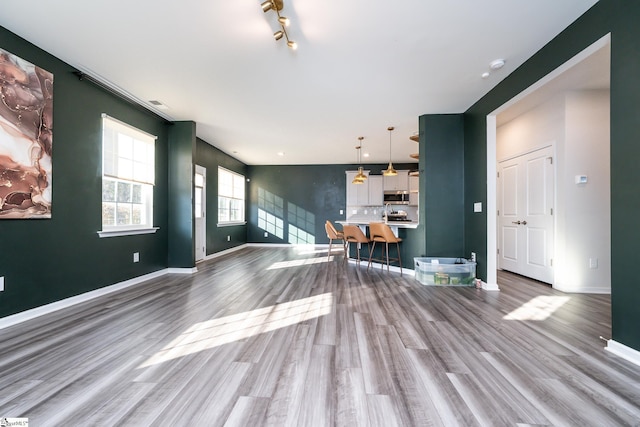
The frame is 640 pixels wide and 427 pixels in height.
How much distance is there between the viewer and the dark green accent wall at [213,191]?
5.97 metres

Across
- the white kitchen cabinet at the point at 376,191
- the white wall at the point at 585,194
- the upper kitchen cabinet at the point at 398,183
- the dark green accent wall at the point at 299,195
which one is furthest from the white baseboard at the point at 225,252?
the white wall at the point at 585,194

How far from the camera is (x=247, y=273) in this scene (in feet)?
15.1

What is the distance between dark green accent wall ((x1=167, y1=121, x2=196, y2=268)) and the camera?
462 cm

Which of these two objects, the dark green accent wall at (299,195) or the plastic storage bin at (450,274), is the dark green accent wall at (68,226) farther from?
the dark green accent wall at (299,195)

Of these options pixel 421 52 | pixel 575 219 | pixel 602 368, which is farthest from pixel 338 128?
pixel 602 368

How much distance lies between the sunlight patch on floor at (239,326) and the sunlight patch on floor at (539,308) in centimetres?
189

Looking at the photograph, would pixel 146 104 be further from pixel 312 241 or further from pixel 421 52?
pixel 312 241

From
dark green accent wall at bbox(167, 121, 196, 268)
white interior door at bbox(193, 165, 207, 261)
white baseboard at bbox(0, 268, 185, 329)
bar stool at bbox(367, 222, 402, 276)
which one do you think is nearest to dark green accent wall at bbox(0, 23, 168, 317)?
white baseboard at bbox(0, 268, 185, 329)

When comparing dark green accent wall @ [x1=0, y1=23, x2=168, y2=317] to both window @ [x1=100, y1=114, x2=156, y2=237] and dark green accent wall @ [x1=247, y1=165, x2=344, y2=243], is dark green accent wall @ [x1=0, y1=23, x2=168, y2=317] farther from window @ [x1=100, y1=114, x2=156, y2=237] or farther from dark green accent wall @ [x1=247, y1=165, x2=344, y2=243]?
dark green accent wall @ [x1=247, y1=165, x2=344, y2=243]

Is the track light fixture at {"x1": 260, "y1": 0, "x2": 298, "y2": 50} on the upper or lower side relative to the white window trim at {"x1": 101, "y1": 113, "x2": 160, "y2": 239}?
upper

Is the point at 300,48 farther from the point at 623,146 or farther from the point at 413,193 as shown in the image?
the point at 413,193

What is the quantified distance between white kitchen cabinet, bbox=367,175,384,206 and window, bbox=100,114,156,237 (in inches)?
233

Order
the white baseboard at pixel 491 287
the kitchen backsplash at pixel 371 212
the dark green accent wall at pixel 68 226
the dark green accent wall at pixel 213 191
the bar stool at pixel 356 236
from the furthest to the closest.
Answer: the kitchen backsplash at pixel 371 212 < the dark green accent wall at pixel 213 191 < the bar stool at pixel 356 236 < the white baseboard at pixel 491 287 < the dark green accent wall at pixel 68 226

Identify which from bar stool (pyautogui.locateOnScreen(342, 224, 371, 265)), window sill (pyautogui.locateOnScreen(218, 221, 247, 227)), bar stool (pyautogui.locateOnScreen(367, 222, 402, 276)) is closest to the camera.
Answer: bar stool (pyautogui.locateOnScreen(367, 222, 402, 276))
